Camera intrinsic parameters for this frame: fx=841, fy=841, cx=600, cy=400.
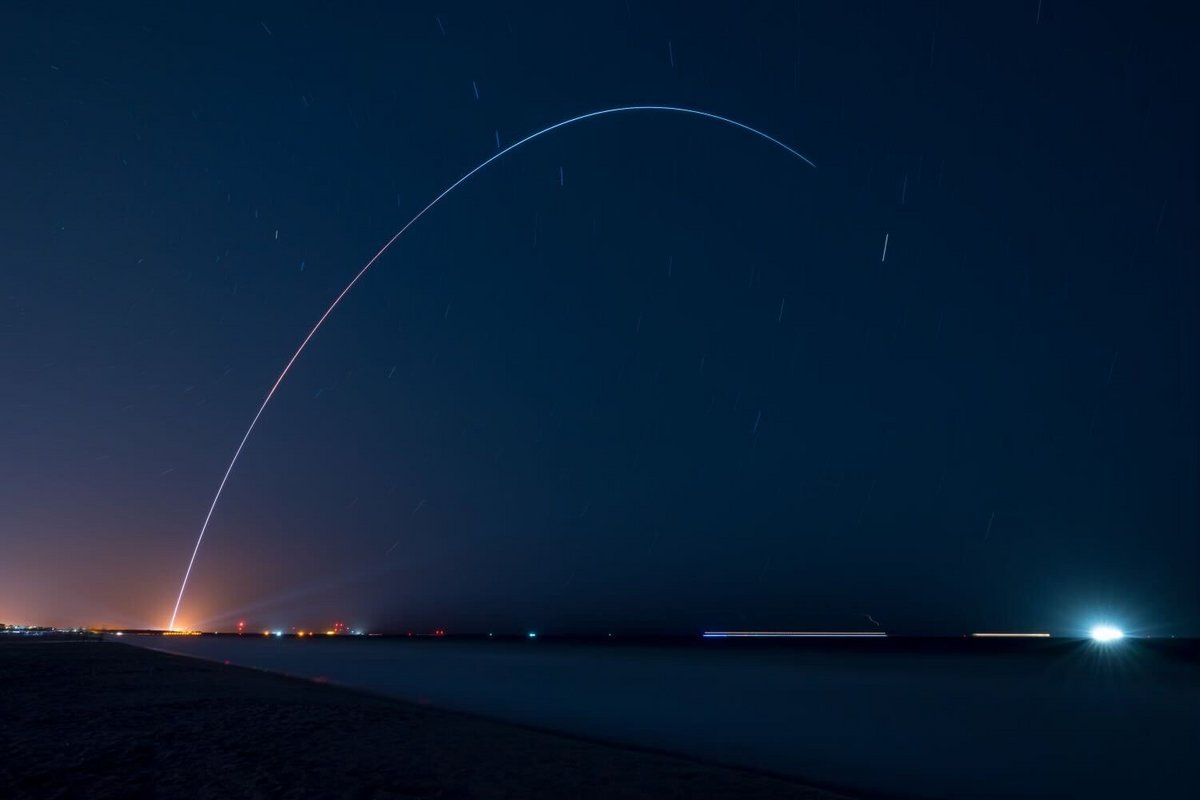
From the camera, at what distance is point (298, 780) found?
10461mm

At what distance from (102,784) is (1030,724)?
2386 centimetres

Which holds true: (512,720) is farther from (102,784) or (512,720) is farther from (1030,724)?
(1030,724)

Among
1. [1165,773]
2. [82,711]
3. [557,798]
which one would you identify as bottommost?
[1165,773]

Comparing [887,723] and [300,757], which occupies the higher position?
[300,757]

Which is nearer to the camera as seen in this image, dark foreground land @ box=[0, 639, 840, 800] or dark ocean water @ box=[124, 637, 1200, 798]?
dark foreground land @ box=[0, 639, 840, 800]

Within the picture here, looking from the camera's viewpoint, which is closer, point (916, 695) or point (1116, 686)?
point (916, 695)

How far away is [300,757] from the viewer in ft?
40.2

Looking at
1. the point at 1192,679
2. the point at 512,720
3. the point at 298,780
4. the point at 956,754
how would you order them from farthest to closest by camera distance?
the point at 1192,679
the point at 512,720
the point at 956,754
the point at 298,780

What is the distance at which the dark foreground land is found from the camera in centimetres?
1003

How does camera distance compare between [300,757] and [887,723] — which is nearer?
[300,757]

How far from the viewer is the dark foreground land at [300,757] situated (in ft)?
32.9

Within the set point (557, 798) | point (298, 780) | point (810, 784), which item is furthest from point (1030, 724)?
point (298, 780)

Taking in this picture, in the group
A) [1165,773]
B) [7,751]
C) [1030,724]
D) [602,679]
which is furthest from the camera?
[602,679]

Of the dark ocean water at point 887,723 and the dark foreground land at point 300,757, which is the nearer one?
the dark foreground land at point 300,757
